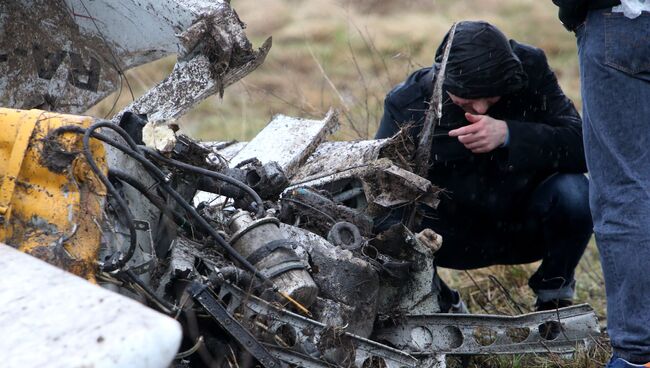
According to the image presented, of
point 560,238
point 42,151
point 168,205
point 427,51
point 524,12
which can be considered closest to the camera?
point 42,151

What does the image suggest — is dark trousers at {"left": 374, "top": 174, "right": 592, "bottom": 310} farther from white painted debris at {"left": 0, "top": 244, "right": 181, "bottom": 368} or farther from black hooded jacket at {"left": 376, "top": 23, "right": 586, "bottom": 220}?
white painted debris at {"left": 0, "top": 244, "right": 181, "bottom": 368}

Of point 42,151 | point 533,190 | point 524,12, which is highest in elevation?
point 524,12

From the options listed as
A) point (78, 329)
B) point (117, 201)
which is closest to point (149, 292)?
point (117, 201)

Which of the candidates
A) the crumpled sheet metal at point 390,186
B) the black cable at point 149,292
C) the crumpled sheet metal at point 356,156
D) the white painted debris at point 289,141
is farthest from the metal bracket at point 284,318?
the white painted debris at point 289,141

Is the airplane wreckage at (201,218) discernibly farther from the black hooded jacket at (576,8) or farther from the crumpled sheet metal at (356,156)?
the black hooded jacket at (576,8)

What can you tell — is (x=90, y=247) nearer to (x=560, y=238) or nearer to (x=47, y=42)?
(x=47, y=42)

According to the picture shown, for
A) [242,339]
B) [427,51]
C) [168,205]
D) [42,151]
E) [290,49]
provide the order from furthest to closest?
[290,49]
[427,51]
[168,205]
[242,339]
[42,151]

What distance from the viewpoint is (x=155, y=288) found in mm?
2801

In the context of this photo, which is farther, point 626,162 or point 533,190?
point 533,190

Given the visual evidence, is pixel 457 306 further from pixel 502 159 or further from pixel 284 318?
pixel 284 318

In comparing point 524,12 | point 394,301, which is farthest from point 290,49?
point 394,301

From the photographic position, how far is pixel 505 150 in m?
3.78

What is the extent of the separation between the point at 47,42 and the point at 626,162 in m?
2.16

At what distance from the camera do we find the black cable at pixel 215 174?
2.83 m
